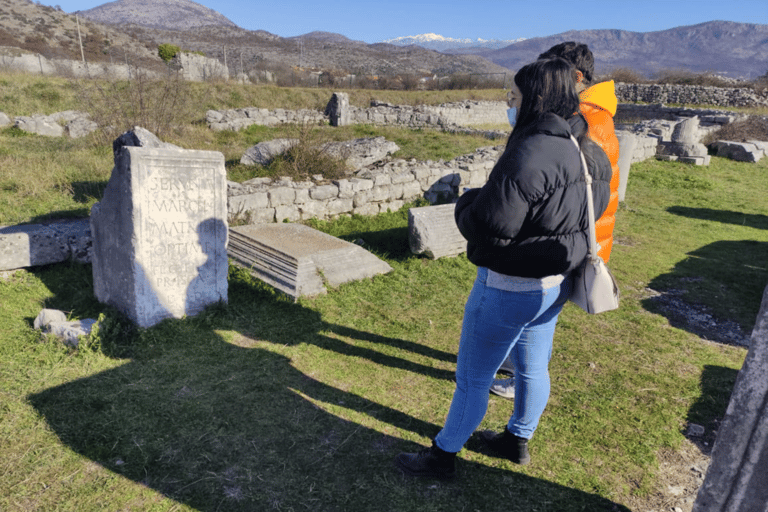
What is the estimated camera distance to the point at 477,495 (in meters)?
2.49

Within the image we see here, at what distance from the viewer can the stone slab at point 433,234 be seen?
228 inches

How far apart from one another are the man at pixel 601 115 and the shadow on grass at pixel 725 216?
712 cm

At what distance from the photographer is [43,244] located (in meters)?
4.65

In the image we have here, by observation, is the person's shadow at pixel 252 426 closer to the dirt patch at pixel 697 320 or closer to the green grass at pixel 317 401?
the green grass at pixel 317 401

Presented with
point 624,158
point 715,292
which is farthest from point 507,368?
point 624,158

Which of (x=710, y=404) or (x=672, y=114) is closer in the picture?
(x=710, y=404)

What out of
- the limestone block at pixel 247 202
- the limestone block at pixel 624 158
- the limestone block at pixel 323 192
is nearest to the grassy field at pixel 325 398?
the limestone block at pixel 247 202

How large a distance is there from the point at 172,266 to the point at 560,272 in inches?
119

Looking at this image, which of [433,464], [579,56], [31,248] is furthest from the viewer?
[31,248]

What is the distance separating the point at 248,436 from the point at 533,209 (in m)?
2.05

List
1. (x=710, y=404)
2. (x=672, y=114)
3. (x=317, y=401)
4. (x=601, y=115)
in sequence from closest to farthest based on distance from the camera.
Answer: (x=601, y=115), (x=317, y=401), (x=710, y=404), (x=672, y=114)

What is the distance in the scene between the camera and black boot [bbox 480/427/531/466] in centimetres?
269

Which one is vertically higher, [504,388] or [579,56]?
[579,56]

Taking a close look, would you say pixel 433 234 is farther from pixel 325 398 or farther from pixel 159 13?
pixel 159 13
